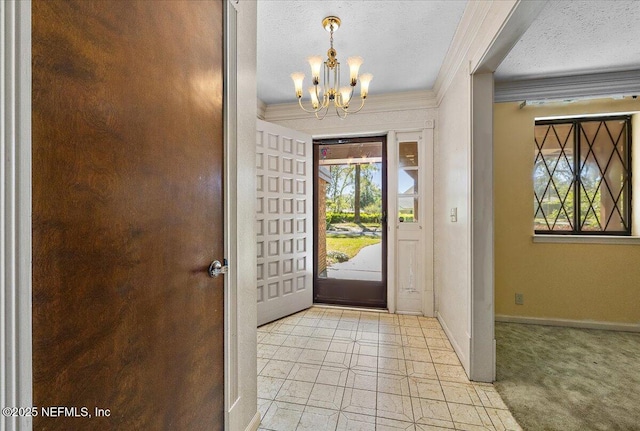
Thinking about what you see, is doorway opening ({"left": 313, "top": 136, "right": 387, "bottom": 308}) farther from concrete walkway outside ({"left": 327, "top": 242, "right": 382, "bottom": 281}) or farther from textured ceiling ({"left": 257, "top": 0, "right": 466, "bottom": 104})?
textured ceiling ({"left": 257, "top": 0, "right": 466, "bottom": 104})

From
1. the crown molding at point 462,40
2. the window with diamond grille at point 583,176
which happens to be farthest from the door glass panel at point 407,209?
the window with diamond grille at point 583,176

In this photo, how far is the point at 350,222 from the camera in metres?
3.56

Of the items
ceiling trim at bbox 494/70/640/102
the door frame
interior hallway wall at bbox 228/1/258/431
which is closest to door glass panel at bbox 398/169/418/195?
ceiling trim at bbox 494/70/640/102

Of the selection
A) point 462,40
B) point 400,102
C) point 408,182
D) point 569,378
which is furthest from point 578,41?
point 569,378

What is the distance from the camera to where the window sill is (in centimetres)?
275

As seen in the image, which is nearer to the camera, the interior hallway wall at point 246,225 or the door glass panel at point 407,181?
the interior hallway wall at point 246,225

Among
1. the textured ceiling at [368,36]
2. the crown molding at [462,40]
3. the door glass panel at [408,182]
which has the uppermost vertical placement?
the textured ceiling at [368,36]

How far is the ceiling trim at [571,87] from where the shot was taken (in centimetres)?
247

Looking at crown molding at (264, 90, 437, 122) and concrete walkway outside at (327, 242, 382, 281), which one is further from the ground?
crown molding at (264, 90, 437, 122)

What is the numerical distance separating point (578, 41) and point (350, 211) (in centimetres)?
247

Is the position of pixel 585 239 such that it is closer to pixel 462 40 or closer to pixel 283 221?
pixel 462 40

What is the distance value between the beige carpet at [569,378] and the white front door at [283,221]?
6.80 ft

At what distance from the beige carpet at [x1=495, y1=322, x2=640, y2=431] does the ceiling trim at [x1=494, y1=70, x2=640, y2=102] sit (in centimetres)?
226

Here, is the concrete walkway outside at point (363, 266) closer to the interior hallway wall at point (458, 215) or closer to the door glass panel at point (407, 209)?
the door glass panel at point (407, 209)
